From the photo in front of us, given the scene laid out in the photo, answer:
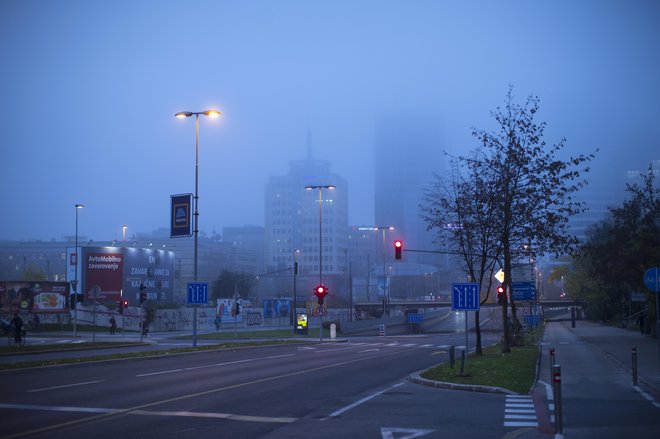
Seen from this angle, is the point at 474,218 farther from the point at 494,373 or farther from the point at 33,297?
the point at 33,297

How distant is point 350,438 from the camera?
1126 cm

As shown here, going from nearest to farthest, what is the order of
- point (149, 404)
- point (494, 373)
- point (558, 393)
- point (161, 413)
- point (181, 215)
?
point (558, 393), point (161, 413), point (149, 404), point (494, 373), point (181, 215)

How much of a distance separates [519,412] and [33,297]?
57.4 metres

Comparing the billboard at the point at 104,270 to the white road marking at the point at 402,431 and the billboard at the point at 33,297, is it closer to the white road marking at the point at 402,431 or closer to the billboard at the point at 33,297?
the billboard at the point at 33,297

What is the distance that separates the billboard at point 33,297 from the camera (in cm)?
6150

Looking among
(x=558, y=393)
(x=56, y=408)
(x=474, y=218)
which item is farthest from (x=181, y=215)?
(x=558, y=393)

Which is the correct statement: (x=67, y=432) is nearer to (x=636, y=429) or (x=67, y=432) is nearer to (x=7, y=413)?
(x=7, y=413)

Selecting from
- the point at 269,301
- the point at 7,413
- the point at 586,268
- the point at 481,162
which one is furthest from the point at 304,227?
the point at 7,413

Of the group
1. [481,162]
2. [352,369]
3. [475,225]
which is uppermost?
[481,162]

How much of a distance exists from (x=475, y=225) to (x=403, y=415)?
18571 millimetres

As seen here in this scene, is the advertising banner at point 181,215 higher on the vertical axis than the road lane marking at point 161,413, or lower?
higher

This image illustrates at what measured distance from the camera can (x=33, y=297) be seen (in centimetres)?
6234

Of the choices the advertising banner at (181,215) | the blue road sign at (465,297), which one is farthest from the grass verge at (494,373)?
the advertising banner at (181,215)

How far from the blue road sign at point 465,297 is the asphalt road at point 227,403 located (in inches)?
120
